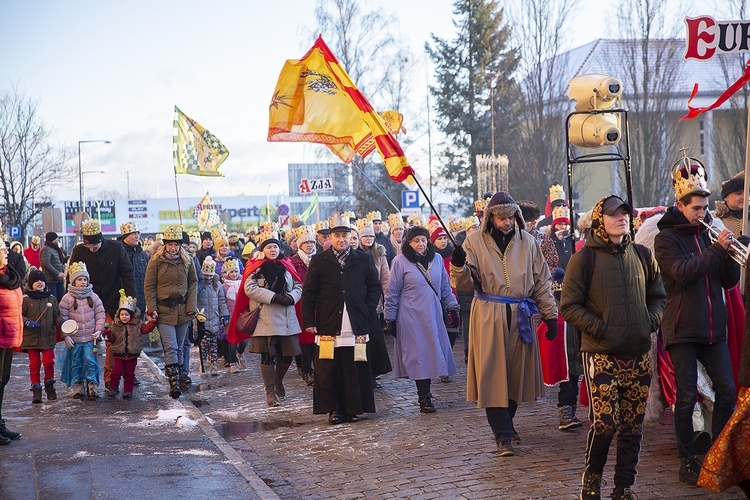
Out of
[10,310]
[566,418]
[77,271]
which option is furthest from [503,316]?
[77,271]

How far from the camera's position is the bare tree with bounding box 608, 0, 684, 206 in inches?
1411

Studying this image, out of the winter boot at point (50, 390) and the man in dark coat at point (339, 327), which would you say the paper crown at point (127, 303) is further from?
the man in dark coat at point (339, 327)

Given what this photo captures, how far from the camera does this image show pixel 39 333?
40.1 ft

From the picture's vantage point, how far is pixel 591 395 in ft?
21.2

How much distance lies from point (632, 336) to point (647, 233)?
6.37 feet

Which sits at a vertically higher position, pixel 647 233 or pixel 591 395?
pixel 647 233

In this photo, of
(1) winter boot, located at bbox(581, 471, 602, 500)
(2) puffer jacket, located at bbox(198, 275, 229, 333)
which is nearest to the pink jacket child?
(2) puffer jacket, located at bbox(198, 275, 229, 333)

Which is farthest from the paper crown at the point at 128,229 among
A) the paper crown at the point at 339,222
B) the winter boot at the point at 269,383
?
the paper crown at the point at 339,222

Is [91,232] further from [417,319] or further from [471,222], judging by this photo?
[471,222]

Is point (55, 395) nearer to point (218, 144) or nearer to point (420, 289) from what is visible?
point (420, 289)

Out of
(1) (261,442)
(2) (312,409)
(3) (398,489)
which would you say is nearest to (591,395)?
(3) (398,489)

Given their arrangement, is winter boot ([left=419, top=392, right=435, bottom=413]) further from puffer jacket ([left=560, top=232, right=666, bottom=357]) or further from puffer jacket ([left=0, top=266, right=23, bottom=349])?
puffer jacket ([left=560, top=232, right=666, bottom=357])

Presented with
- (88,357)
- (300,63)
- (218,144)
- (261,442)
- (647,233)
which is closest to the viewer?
(647,233)

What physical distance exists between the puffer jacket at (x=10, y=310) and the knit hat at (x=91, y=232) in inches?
142
